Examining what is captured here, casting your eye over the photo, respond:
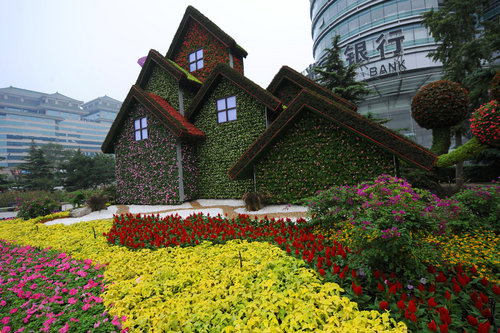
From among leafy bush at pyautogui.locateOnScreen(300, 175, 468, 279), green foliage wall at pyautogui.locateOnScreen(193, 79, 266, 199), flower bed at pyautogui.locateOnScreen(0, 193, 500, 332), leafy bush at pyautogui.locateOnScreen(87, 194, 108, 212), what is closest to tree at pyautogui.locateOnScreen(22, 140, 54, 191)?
leafy bush at pyautogui.locateOnScreen(87, 194, 108, 212)

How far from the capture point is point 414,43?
1258 inches

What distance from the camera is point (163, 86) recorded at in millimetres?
13961

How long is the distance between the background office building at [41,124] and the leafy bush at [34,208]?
9784 cm

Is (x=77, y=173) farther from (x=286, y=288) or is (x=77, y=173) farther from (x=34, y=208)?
(x=286, y=288)

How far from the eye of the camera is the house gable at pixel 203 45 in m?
13.9

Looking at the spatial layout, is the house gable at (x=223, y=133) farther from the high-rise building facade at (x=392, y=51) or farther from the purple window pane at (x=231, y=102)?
the high-rise building facade at (x=392, y=51)

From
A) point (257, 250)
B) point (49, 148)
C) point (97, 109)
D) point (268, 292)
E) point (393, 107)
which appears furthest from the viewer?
point (97, 109)

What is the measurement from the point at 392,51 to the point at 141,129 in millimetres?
37176

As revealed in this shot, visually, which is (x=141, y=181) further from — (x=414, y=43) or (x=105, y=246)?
(x=414, y=43)

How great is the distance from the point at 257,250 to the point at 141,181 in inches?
427

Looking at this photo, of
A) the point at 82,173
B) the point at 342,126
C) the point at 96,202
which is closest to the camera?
the point at 342,126

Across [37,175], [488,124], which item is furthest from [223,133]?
[37,175]

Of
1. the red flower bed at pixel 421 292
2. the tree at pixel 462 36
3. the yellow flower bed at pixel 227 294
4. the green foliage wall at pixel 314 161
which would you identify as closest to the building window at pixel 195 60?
the green foliage wall at pixel 314 161

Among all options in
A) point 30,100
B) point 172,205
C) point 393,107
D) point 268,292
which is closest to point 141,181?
point 172,205
